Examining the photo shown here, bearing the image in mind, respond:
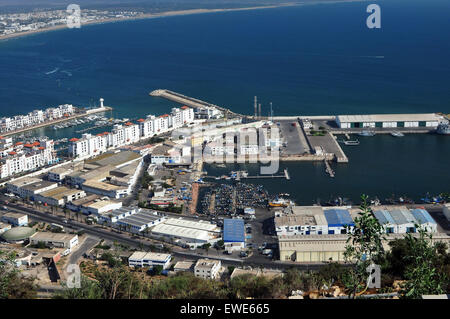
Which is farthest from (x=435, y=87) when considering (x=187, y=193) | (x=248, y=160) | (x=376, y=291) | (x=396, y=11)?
(x=396, y=11)

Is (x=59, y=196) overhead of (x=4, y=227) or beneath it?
overhead

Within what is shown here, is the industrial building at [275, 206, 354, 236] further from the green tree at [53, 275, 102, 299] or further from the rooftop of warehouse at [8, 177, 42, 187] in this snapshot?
the rooftop of warehouse at [8, 177, 42, 187]

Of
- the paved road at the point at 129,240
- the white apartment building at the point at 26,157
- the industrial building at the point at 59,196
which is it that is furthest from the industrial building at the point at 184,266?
the white apartment building at the point at 26,157

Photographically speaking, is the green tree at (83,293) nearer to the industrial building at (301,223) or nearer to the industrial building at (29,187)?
the industrial building at (301,223)

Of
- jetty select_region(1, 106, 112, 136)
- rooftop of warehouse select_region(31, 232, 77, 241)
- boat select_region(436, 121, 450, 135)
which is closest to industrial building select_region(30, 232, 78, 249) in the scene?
rooftop of warehouse select_region(31, 232, 77, 241)

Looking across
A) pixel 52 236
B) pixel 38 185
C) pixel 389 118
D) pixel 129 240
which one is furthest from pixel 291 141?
pixel 52 236

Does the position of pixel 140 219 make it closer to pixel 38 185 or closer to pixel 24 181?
pixel 38 185

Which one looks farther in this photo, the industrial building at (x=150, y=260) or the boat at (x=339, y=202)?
the boat at (x=339, y=202)
